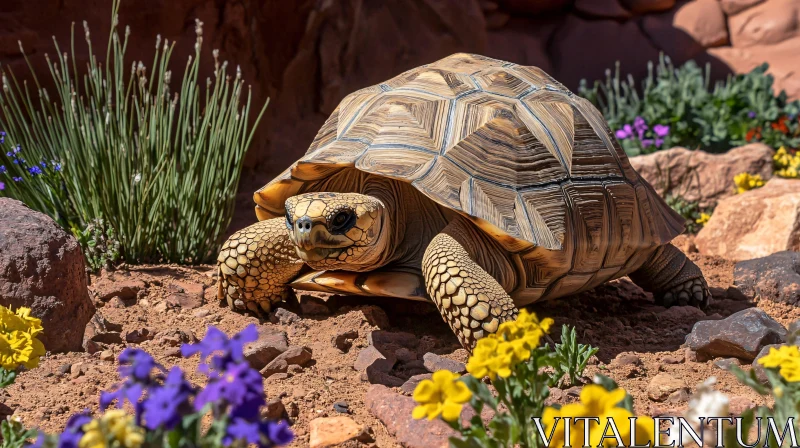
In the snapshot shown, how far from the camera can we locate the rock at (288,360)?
2.67 m

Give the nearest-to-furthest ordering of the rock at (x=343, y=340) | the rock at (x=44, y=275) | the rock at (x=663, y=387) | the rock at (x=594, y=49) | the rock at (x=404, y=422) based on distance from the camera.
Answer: the rock at (x=404, y=422) < the rock at (x=663, y=387) < the rock at (x=44, y=275) < the rock at (x=343, y=340) < the rock at (x=594, y=49)

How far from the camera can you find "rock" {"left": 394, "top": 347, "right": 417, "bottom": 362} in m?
2.91

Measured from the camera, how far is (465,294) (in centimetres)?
277

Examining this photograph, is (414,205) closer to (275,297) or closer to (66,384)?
(275,297)

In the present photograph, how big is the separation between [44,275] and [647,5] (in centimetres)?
1024

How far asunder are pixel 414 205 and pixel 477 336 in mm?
777

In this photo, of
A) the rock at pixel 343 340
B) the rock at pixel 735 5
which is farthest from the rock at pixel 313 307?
the rock at pixel 735 5

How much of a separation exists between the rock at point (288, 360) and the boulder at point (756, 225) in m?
3.30

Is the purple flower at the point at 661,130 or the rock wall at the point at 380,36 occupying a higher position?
the rock wall at the point at 380,36

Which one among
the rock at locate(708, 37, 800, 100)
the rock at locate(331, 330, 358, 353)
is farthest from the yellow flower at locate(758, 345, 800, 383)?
the rock at locate(708, 37, 800, 100)

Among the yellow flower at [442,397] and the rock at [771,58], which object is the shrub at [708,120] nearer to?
the rock at [771,58]

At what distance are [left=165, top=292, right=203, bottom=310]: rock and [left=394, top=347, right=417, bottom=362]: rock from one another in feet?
3.46

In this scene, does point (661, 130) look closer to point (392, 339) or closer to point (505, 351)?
point (392, 339)

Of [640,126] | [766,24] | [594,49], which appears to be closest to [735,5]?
[766,24]
